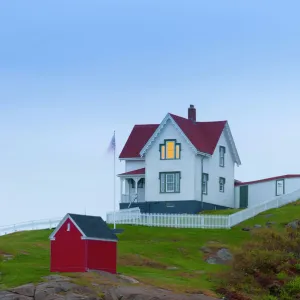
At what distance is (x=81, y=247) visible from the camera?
56531 millimetres

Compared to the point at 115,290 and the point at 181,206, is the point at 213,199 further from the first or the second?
the point at 115,290

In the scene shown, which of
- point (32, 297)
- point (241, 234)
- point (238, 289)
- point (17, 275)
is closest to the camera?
point (32, 297)

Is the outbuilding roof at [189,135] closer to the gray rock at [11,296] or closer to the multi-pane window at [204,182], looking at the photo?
the multi-pane window at [204,182]

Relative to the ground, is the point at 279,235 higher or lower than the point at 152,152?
lower

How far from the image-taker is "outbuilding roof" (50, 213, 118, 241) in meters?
57.0

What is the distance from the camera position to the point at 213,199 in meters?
87.2

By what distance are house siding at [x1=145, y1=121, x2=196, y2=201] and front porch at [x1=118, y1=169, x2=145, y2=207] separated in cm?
202

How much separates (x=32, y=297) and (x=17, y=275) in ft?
12.0

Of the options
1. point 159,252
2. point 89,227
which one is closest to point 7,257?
point 89,227

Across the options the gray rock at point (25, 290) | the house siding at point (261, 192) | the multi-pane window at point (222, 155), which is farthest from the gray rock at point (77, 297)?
the house siding at point (261, 192)

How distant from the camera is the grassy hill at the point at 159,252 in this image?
54.7 m

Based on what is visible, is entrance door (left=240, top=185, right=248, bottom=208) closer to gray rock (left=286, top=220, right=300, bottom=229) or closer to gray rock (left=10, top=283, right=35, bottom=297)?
gray rock (left=286, top=220, right=300, bottom=229)

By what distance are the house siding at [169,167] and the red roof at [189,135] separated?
88 centimetres

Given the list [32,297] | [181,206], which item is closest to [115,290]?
[32,297]
